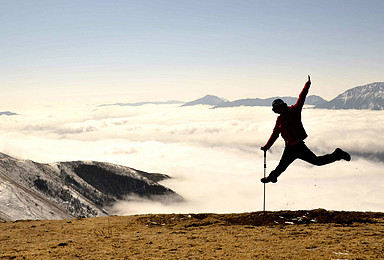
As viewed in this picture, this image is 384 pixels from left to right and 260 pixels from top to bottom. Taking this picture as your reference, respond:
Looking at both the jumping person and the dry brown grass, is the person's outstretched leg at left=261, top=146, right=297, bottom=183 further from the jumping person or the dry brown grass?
the dry brown grass

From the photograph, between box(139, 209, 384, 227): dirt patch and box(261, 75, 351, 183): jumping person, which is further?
box(139, 209, 384, 227): dirt patch

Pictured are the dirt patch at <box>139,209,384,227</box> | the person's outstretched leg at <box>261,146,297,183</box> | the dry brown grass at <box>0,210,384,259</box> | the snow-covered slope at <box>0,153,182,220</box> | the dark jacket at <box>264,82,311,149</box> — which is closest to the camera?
the dry brown grass at <box>0,210,384,259</box>

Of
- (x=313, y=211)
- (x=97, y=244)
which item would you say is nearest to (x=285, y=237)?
(x=313, y=211)

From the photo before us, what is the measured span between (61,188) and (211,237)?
147 m

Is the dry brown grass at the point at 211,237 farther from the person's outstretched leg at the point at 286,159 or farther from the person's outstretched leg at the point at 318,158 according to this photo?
the person's outstretched leg at the point at 318,158

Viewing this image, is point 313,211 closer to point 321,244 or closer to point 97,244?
point 321,244

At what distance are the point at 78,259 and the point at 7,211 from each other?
78414mm

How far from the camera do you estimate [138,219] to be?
15758 millimetres

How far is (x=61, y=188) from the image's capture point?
142m

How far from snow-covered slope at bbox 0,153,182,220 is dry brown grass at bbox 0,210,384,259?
59.9m

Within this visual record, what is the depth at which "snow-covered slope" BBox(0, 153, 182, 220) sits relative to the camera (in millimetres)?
84500

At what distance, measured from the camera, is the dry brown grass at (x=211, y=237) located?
8375 millimetres

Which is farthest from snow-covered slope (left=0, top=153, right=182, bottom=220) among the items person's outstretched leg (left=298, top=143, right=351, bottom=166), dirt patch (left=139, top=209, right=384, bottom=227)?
person's outstretched leg (left=298, top=143, right=351, bottom=166)

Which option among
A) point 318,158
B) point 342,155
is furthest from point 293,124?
point 342,155
